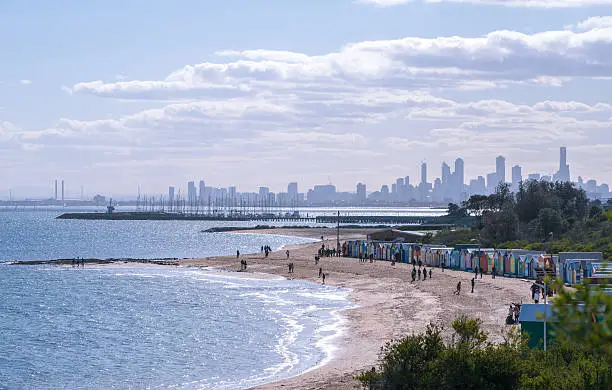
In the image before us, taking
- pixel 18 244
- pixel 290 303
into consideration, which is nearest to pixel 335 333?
pixel 290 303

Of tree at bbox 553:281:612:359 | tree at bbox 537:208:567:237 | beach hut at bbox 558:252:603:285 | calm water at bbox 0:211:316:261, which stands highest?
tree at bbox 553:281:612:359

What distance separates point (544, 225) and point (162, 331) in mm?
39839

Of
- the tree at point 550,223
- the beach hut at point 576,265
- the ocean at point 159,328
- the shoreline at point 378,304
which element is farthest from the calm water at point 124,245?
the beach hut at point 576,265

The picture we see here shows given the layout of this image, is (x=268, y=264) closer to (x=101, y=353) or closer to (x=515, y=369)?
(x=101, y=353)

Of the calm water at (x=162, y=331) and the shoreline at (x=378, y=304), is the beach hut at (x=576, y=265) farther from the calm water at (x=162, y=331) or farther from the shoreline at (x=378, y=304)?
the calm water at (x=162, y=331)

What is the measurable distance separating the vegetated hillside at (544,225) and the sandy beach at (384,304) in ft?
28.3

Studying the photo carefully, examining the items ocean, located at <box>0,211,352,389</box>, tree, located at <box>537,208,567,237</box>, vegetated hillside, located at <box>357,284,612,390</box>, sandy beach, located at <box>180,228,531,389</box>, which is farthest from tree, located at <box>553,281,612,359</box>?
tree, located at <box>537,208,567,237</box>

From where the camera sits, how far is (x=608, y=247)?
46.8 meters

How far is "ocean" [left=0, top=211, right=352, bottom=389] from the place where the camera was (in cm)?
2553

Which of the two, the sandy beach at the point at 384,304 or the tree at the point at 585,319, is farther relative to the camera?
the sandy beach at the point at 384,304

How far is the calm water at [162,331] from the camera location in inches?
1001

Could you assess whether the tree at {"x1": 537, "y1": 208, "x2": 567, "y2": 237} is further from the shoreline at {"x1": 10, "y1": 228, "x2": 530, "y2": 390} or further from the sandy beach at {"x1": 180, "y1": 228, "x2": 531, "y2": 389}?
the sandy beach at {"x1": 180, "y1": 228, "x2": 531, "y2": 389}

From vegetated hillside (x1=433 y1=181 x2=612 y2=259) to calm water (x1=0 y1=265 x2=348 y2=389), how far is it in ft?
56.2

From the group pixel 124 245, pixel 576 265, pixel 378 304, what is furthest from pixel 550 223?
pixel 124 245
